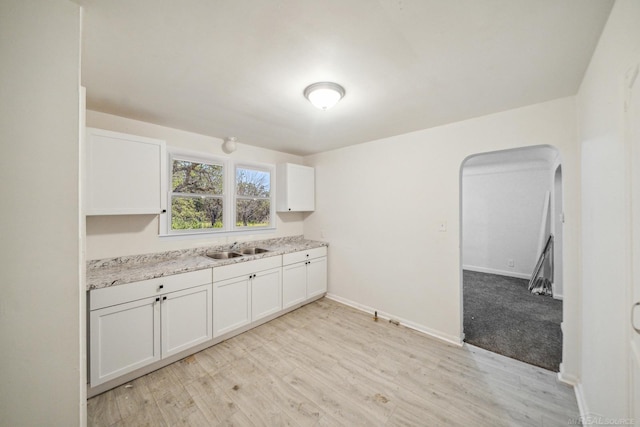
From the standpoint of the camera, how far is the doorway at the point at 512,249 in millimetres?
2740

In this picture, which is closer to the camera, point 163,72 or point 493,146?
point 163,72

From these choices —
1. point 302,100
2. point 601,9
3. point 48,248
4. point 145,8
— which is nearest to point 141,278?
point 48,248

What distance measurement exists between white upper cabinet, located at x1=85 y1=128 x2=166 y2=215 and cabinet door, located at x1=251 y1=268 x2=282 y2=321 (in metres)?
1.33

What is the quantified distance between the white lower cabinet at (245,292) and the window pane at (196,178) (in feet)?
3.71

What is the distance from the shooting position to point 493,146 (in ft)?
7.50

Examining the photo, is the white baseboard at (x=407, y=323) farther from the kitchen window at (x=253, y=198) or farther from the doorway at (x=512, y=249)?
the kitchen window at (x=253, y=198)

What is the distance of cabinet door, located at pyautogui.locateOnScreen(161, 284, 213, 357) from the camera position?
6.95 feet

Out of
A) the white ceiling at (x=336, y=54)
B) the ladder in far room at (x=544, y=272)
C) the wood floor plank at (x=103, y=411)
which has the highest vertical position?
the white ceiling at (x=336, y=54)

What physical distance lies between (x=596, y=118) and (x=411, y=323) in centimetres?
248

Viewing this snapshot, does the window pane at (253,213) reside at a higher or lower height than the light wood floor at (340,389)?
higher

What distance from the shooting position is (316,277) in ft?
11.8

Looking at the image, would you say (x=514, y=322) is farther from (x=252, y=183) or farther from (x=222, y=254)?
(x=252, y=183)

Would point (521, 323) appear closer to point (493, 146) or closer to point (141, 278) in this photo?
point (493, 146)

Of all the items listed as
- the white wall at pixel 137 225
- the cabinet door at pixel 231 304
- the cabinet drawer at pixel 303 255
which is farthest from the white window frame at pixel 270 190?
the cabinet door at pixel 231 304
